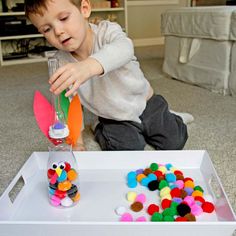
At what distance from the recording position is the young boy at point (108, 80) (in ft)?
2.32

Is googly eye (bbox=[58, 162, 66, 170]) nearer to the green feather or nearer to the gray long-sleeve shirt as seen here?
the green feather

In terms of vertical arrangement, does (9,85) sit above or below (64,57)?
below

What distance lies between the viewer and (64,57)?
0.92 metres

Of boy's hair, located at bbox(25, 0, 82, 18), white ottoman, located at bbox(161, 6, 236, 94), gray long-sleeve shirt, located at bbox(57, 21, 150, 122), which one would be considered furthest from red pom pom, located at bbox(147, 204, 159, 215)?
white ottoman, located at bbox(161, 6, 236, 94)

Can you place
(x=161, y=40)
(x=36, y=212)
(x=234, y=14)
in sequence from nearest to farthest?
(x=36, y=212) < (x=234, y=14) < (x=161, y=40)

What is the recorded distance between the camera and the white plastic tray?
51 cm

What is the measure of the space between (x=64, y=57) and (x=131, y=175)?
40 centimetres

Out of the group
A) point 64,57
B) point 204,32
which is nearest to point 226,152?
point 64,57

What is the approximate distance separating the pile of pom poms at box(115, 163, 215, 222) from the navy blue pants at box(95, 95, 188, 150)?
0.65 feet

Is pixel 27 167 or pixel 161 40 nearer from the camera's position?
pixel 27 167

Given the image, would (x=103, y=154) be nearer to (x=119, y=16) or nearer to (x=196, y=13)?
(x=196, y=13)

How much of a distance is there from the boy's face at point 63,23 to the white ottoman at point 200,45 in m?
0.90

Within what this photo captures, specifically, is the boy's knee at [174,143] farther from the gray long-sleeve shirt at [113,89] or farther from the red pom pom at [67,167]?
the red pom pom at [67,167]

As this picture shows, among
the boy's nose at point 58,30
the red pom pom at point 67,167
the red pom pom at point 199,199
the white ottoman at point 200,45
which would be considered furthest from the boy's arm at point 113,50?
the white ottoman at point 200,45
